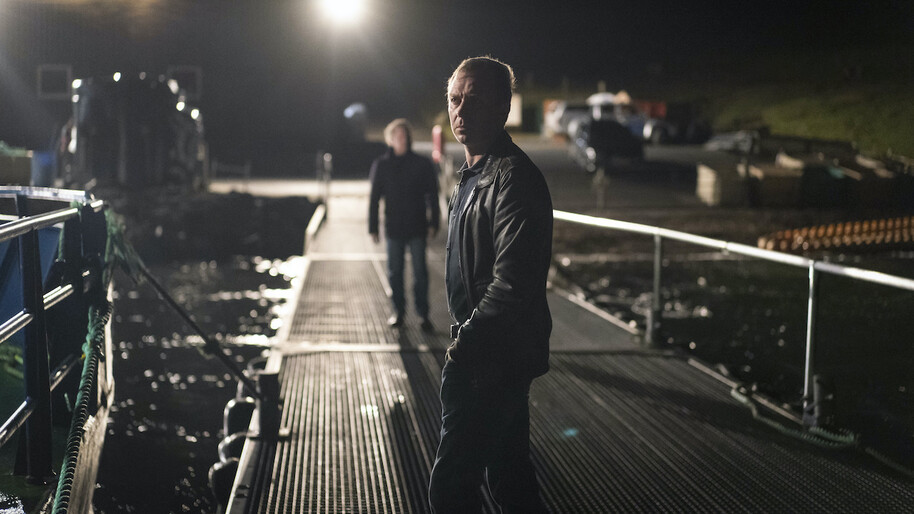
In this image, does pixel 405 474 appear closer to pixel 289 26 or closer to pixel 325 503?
pixel 325 503

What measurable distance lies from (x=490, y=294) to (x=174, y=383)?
21.4 ft

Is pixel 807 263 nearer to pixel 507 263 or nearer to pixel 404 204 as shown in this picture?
pixel 507 263

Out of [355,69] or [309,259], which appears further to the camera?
[355,69]

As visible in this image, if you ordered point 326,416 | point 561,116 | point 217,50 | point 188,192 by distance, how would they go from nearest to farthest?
point 326,416 < point 188,192 < point 217,50 < point 561,116

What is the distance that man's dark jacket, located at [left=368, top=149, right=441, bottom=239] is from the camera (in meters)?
8.25

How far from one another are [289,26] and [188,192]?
20.8 metres

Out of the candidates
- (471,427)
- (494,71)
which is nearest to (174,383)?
(471,427)

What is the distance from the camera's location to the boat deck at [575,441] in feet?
14.7

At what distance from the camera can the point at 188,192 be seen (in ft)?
83.7

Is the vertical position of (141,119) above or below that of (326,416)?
above

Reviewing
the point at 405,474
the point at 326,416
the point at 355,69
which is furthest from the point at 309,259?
the point at 355,69

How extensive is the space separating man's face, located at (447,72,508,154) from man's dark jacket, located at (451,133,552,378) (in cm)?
5

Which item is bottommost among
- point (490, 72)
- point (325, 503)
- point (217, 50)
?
point (325, 503)

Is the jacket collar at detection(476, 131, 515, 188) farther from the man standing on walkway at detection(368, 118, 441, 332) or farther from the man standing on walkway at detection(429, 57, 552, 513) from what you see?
the man standing on walkway at detection(368, 118, 441, 332)
